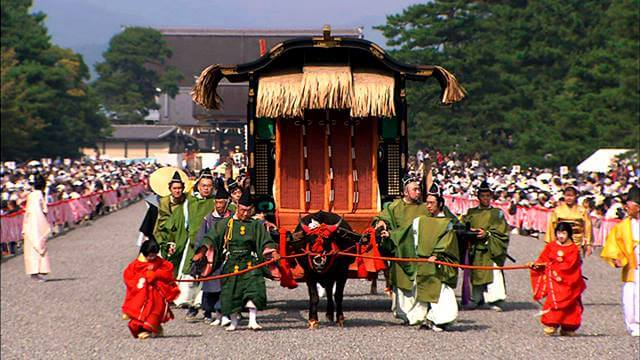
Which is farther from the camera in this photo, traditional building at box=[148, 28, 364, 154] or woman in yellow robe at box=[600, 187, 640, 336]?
traditional building at box=[148, 28, 364, 154]

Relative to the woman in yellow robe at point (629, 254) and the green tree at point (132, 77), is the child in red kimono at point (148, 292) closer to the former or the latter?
the woman in yellow robe at point (629, 254)

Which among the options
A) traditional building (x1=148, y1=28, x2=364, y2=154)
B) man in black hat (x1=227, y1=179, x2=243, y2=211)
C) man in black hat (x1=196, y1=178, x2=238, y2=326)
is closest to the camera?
man in black hat (x1=196, y1=178, x2=238, y2=326)

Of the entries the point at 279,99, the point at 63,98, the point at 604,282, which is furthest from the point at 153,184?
the point at 63,98

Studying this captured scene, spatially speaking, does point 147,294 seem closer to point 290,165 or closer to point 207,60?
point 290,165

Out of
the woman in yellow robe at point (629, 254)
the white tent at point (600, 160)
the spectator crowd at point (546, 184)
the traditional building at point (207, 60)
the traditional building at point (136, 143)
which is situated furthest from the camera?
the traditional building at point (136, 143)

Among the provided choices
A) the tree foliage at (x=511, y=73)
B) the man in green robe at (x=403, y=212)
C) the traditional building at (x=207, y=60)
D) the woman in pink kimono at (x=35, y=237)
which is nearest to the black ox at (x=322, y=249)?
the man in green robe at (x=403, y=212)

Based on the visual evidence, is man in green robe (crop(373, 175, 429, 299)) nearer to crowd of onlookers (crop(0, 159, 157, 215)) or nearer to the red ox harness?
the red ox harness

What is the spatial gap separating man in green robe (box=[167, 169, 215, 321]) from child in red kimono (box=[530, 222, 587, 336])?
4327 mm

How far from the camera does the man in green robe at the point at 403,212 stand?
Result: 13406mm

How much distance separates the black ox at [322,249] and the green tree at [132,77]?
75.7 m

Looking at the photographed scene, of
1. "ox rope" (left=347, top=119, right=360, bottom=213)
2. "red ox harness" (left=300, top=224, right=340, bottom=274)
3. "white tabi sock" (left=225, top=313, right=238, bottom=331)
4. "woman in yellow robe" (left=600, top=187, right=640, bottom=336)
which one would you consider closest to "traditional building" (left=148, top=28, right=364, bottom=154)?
"ox rope" (left=347, top=119, right=360, bottom=213)

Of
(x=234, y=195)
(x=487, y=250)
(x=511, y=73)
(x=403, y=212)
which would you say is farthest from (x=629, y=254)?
(x=511, y=73)

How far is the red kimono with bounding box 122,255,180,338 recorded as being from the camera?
39.7 ft

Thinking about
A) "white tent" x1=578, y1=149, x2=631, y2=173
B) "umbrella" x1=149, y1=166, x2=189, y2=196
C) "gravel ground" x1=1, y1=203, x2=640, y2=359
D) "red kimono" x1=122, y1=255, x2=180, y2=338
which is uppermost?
"white tent" x1=578, y1=149, x2=631, y2=173
